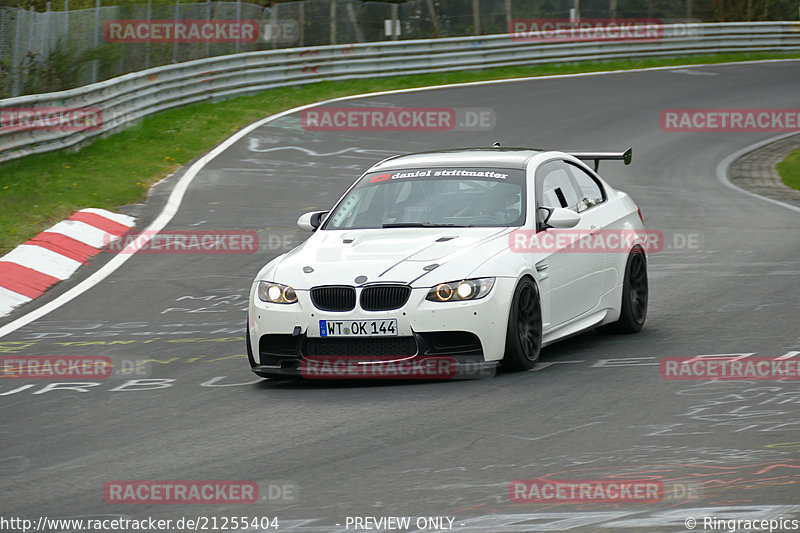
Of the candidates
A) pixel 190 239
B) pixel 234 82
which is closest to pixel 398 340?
pixel 190 239

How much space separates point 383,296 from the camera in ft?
27.6

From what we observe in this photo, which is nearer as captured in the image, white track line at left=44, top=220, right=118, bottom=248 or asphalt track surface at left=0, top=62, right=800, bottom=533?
asphalt track surface at left=0, top=62, right=800, bottom=533

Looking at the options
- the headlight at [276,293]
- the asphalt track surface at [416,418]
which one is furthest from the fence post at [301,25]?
the headlight at [276,293]

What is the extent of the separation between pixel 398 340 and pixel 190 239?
737 centimetres

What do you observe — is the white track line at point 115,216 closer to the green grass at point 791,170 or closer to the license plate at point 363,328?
the license plate at point 363,328

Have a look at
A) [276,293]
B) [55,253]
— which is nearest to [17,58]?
[55,253]

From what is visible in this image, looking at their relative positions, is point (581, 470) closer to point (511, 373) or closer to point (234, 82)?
point (511, 373)

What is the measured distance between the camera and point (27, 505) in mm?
5930

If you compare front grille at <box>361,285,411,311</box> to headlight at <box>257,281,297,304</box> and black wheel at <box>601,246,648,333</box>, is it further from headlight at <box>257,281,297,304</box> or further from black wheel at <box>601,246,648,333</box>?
black wheel at <box>601,246,648,333</box>

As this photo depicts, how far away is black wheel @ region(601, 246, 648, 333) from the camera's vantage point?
404 inches

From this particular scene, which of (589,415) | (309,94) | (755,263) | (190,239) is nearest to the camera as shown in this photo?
(589,415)

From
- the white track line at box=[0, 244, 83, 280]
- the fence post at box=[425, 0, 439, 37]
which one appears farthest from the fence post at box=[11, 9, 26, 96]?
the fence post at box=[425, 0, 439, 37]

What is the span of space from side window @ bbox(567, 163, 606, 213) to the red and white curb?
5354 mm

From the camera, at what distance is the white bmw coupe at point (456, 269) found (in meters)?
8.38
